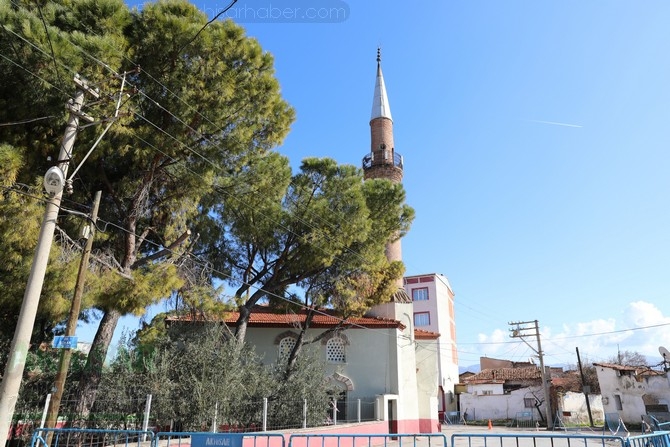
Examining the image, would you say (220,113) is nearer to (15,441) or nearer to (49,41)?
(49,41)

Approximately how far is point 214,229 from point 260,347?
700 centimetres

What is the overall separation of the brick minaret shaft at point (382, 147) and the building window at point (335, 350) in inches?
277

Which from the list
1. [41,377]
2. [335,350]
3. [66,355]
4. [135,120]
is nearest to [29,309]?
[66,355]

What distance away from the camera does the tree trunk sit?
466 inches

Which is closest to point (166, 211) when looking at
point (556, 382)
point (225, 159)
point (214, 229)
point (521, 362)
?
point (225, 159)

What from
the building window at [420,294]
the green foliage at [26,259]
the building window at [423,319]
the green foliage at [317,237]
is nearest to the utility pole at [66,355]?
the green foliage at [26,259]

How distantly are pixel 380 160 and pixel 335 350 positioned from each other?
12514 mm

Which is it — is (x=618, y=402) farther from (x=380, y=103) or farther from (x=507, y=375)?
(x=380, y=103)

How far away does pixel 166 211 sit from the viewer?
14688mm

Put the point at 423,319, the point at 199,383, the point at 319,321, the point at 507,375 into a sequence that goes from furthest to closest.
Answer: the point at 423,319 → the point at 507,375 → the point at 319,321 → the point at 199,383

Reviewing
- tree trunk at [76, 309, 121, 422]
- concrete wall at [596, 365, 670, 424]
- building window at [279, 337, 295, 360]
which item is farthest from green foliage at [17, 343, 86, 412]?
concrete wall at [596, 365, 670, 424]

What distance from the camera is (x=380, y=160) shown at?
30.8 meters

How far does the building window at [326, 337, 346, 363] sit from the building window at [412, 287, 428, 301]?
30534mm

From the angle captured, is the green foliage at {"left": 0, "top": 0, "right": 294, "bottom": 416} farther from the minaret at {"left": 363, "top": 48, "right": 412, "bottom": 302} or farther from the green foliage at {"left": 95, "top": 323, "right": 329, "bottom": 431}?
the minaret at {"left": 363, "top": 48, "right": 412, "bottom": 302}
